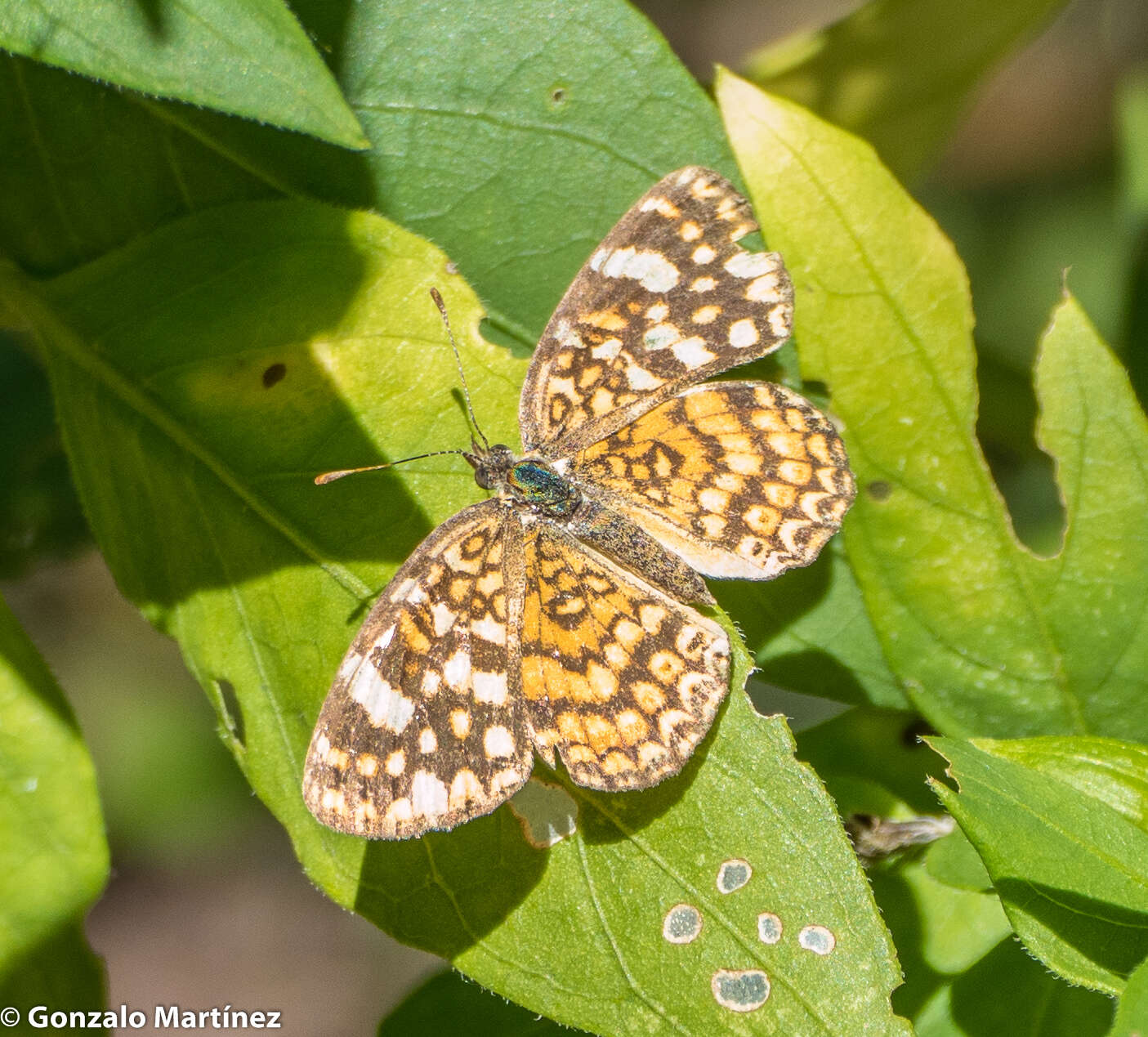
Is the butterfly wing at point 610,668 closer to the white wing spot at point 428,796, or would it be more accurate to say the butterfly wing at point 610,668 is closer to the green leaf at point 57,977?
the white wing spot at point 428,796

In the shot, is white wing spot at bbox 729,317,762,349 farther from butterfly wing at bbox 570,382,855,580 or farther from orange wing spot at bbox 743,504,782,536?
orange wing spot at bbox 743,504,782,536

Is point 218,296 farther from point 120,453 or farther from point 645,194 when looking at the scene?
point 645,194

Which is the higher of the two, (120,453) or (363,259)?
(363,259)

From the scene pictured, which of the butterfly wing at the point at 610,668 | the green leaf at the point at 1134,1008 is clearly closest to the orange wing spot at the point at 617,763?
the butterfly wing at the point at 610,668

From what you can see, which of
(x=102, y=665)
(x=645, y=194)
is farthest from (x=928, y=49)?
(x=102, y=665)

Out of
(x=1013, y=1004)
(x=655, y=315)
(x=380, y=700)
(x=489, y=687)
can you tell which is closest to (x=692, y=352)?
(x=655, y=315)

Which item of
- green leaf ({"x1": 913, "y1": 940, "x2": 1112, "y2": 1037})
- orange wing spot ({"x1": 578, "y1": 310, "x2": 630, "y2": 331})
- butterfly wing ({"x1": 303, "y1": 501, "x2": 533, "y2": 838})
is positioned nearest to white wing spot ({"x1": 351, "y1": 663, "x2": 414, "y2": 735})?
butterfly wing ({"x1": 303, "y1": 501, "x2": 533, "y2": 838})
